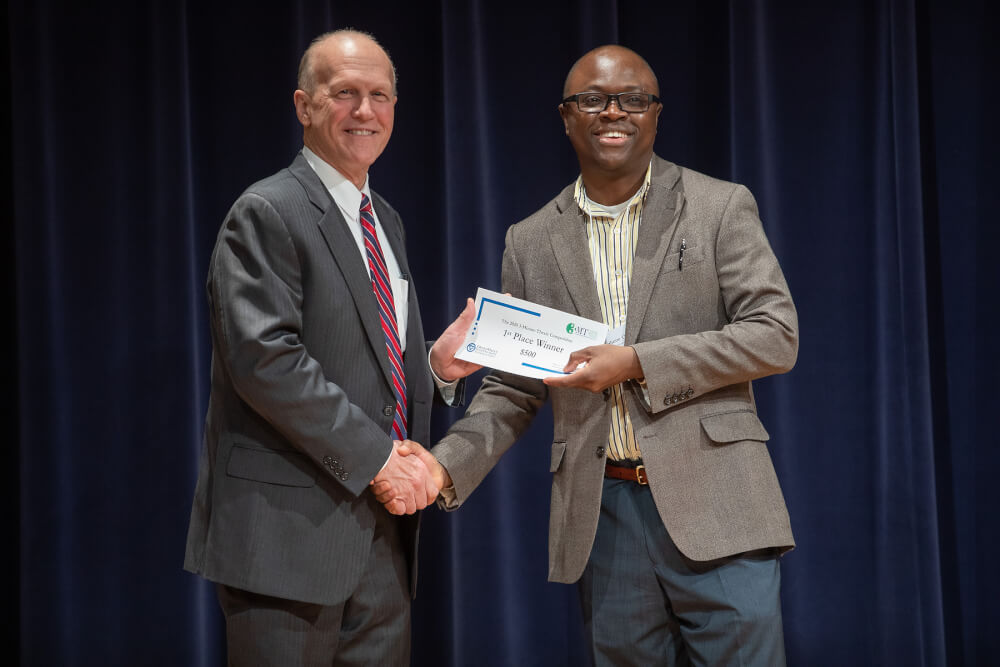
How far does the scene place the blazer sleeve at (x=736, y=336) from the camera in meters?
2.03

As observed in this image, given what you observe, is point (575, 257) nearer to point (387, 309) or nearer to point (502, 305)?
point (502, 305)

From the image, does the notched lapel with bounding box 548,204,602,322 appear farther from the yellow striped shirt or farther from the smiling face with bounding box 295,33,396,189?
the smiling face with bounding box 295,33,396,189

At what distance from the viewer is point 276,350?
1797 millimetres

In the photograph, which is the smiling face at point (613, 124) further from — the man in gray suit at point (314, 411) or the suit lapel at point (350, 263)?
the suit lapel at point (350, 263)

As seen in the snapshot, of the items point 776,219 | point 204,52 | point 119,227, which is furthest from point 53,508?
point 776,219

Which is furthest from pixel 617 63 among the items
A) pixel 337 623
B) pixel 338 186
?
pixel 337 623

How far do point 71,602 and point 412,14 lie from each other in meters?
2.50

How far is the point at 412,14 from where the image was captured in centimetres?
342

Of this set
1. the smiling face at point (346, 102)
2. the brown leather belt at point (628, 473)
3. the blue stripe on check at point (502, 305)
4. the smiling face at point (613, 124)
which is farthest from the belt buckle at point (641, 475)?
the smiling face at point (346, 102)

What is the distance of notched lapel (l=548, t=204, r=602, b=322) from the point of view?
219 centimetres

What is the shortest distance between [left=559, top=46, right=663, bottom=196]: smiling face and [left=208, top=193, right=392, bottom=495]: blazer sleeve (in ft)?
2.61

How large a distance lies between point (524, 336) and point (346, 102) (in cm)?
67

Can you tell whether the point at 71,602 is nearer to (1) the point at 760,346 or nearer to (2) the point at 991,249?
(1) the point at 760,346

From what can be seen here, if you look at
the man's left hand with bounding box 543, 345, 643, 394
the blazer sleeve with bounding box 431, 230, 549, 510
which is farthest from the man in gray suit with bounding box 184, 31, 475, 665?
the man's left hand with bounding box 543, 345, 643, 394
